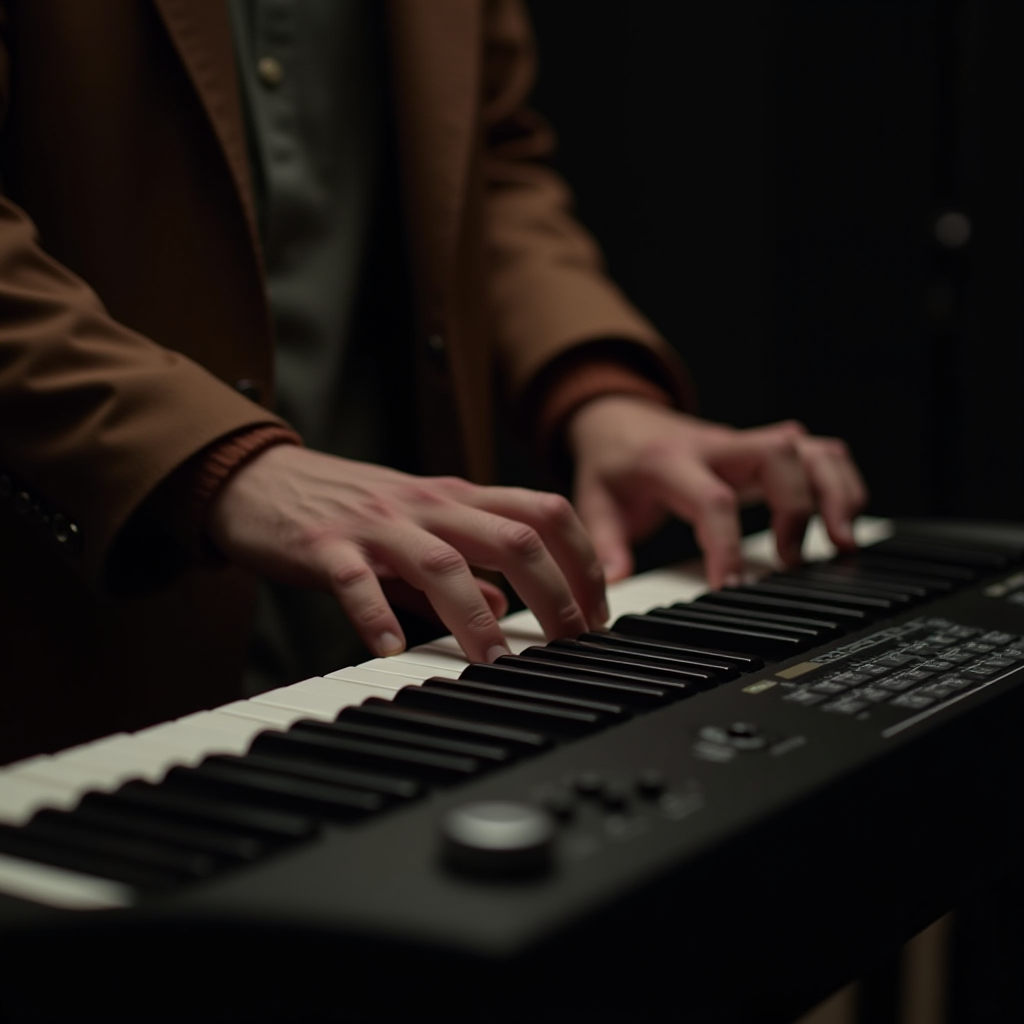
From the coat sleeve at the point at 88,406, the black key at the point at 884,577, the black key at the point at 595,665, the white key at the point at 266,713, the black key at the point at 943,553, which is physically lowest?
the black key at the point at 943,553

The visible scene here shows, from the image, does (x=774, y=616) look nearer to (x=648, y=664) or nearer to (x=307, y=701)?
(x=648, y=664)

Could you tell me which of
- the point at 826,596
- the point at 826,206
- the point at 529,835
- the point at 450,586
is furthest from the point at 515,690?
the point at 826,206

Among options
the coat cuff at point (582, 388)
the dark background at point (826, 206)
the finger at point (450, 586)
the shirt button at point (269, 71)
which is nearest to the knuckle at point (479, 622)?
the finger at point (450, 586)

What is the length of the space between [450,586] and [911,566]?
464mm

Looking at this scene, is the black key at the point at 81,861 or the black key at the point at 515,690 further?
the black key at the point at 515,690

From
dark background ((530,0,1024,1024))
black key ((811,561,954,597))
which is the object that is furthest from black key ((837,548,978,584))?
dark background ((530,0,1024,1024))

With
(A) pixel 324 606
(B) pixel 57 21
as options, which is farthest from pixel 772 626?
(B) pixel 57 21

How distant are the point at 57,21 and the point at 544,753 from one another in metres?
0.77

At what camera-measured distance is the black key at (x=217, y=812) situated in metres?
0.49

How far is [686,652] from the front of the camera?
0.77 meters

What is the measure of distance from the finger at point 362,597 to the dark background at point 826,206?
220 cm

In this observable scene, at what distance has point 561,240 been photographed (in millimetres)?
1524

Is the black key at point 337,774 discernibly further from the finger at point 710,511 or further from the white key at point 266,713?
the finger at point 710,511

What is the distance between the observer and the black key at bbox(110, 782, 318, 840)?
49 cm
